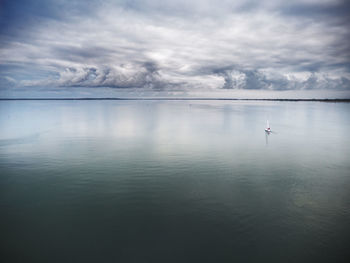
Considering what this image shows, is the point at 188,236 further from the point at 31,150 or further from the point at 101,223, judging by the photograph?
the point at 31,150

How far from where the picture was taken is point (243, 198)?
1727cm

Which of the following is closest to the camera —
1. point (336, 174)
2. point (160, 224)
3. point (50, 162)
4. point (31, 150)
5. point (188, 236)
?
point (188, 236)

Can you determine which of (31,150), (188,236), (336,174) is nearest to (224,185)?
(188,236)

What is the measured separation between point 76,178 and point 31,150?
17.1m

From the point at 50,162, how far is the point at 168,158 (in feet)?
46.0

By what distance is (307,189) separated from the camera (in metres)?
19.1

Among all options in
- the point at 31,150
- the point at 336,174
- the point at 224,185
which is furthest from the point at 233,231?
the point at 31,150

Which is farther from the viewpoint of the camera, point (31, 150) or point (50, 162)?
point (31, 150)

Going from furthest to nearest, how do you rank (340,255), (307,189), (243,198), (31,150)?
(31,150) < (307,189) < (243,198) < (340,255)

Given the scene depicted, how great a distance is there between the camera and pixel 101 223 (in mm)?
13875

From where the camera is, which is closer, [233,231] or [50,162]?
[233,231]

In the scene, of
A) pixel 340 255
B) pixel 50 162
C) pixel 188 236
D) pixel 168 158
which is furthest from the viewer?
pixel 168 158

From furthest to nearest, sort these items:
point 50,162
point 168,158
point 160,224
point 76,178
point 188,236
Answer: point 168,158 → point 50,162 → point 76,178 → point 160,224 → point 188,236

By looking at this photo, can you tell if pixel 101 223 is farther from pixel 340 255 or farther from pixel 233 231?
pixel 340 255
